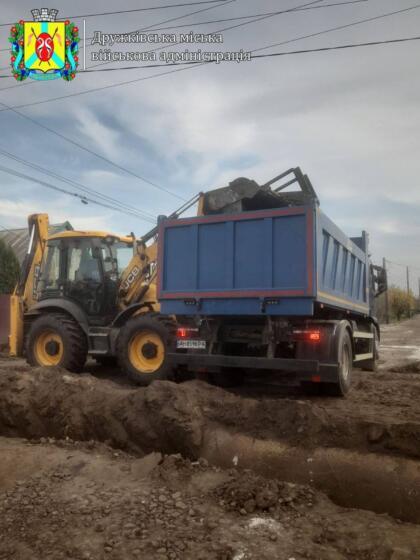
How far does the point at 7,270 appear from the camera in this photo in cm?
2170

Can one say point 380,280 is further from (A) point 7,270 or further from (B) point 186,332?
(A) point 7,270

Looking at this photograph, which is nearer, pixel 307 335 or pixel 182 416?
pixel 182 416

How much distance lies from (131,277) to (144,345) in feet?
5.47

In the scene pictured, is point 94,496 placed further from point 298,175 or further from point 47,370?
point 298,175

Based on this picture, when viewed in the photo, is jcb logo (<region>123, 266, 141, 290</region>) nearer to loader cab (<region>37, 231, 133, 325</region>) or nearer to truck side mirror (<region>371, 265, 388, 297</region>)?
loader cab (<region>37, 231, 133, 325</region>)

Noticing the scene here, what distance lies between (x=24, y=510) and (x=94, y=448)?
4.57 feet

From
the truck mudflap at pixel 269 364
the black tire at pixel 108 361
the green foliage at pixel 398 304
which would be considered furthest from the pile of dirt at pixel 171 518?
the green foliage at pixel 398 304

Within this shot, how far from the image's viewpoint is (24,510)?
3969mm

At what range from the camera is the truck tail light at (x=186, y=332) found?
22.5 ft

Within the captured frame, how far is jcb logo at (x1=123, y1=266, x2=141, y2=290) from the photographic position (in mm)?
9133

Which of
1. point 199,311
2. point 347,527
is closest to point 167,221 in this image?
point 199,311

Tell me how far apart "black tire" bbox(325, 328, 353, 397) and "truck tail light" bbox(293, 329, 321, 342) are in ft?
1.03

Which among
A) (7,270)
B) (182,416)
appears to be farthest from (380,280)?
(7,270)

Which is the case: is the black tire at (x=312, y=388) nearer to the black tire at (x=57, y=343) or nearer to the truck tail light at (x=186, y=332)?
the truck tail light at (x=186, y=332)
